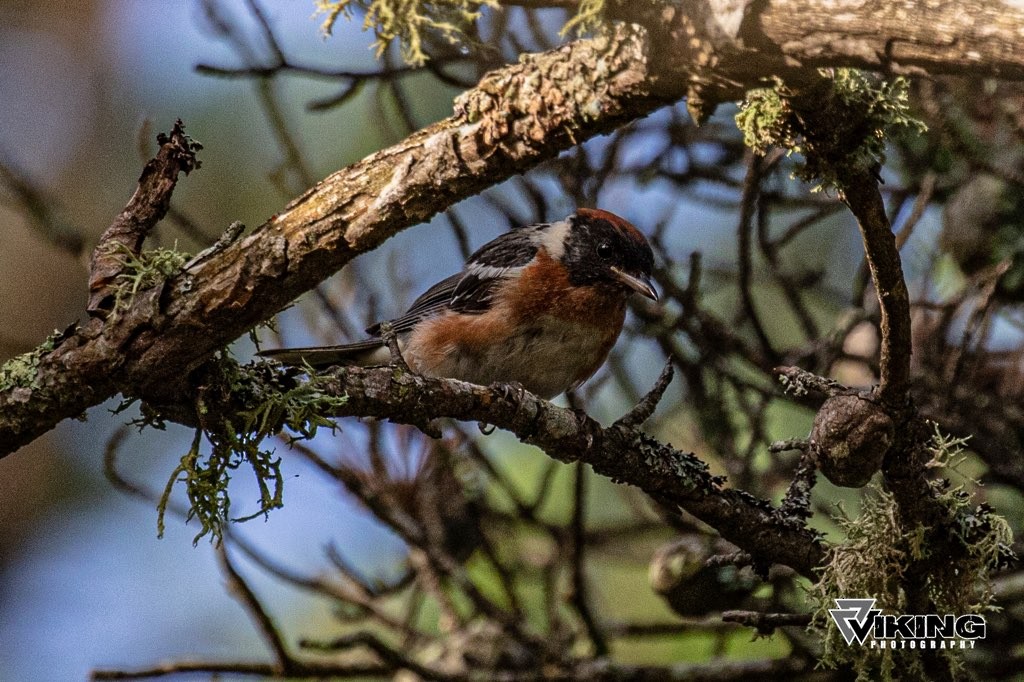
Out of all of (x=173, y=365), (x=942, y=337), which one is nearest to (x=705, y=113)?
(x=173, y=365)

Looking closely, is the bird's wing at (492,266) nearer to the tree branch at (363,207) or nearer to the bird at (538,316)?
the bird at (538,316)

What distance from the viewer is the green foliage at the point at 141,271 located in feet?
8.02

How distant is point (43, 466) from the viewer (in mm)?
7570

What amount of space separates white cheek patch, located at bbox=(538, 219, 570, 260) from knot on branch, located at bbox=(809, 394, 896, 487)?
82.8 inches

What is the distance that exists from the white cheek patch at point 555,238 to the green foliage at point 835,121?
2364 mm

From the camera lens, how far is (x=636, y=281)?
434 cm

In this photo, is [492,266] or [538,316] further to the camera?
[492,266]

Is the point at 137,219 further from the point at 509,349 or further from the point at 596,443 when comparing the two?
the point at 509,349

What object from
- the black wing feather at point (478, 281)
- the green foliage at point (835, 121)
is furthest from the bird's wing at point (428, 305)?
the green foliage at point (835, 121)

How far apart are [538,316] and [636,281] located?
1.46 ft

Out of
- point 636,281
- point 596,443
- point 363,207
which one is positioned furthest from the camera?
point 636,281

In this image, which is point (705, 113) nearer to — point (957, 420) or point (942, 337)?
point (957, 420)

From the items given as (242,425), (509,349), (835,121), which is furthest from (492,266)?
(835,121)

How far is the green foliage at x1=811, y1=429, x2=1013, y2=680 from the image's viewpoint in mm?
2713
